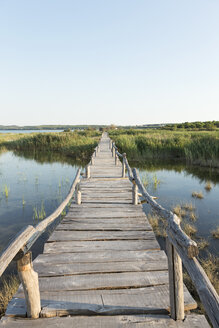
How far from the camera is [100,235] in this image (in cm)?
395

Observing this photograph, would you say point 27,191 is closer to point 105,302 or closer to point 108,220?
point 108,220

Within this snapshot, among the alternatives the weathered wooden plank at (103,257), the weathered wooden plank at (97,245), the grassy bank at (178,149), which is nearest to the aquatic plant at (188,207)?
the weathered wooden plank at (97,245)

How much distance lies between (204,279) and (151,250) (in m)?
2.26

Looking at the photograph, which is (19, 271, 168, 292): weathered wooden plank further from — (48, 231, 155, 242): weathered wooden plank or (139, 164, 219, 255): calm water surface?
(139, 164, 219, 255): calm water surface

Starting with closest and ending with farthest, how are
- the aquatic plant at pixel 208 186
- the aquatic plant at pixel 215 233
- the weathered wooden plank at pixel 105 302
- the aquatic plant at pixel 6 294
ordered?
1. the weathered wooden plank at pixel 105 302
2. the aquatic plant at pixel 6 294
3. the aquatic plant at pixel 215 233
4. the aquatic plant at pixel 208 186

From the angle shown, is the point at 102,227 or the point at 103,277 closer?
the point at 103,277

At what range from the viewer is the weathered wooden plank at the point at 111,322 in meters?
1.98

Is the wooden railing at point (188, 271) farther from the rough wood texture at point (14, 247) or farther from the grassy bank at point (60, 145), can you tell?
the grassy bank at point (60, 145)

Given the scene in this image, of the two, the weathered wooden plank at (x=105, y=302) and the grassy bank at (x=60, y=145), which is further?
the grassy bank at (x=60, y=145)

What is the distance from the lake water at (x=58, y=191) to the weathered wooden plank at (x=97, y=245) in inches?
71.3

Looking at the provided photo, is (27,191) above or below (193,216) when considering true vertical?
below

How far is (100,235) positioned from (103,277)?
4.03ft

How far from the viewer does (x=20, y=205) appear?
26.6ft

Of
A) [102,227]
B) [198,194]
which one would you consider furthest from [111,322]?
[198,194]
